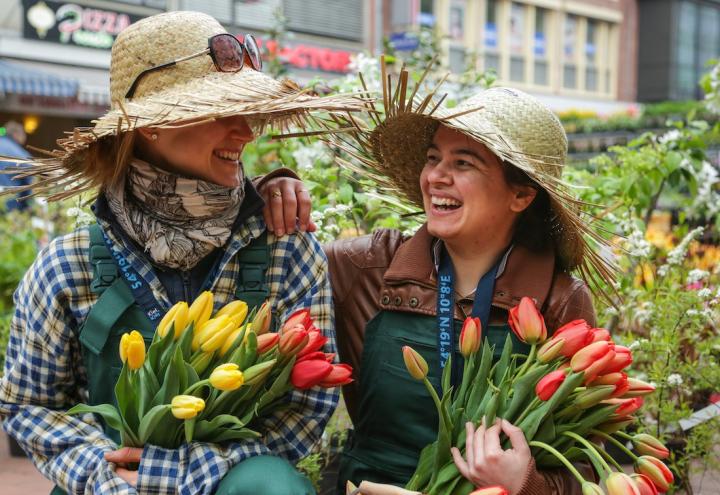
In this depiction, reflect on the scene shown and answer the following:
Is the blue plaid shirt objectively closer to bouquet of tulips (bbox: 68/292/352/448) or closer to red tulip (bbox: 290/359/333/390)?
bouquet of tulips (bbox: 68/292/352/448)

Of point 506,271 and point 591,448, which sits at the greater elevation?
point 506,271

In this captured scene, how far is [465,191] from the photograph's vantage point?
254 cm

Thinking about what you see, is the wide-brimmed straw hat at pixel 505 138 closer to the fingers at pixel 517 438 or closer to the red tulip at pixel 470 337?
the red tulip at pixel 470 337

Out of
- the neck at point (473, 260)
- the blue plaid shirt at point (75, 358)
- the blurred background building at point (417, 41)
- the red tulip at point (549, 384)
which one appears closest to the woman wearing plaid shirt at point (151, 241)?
the blue plaid shirt at point (75, 358)

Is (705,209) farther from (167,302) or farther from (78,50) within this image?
(78,50)

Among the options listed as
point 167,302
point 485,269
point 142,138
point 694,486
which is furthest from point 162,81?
point 694,486

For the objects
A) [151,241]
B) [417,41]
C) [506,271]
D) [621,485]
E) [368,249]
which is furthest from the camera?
[417,41]

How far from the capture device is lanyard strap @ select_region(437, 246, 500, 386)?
2512 millimetres

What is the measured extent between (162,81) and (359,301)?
881mm

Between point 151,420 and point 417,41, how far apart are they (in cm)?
626

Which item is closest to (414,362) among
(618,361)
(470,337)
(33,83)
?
(470,337)

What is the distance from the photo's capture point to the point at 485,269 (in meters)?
2.66

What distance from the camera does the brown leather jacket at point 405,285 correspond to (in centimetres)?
257

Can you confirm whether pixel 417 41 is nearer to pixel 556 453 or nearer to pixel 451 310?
pixel 451 310
